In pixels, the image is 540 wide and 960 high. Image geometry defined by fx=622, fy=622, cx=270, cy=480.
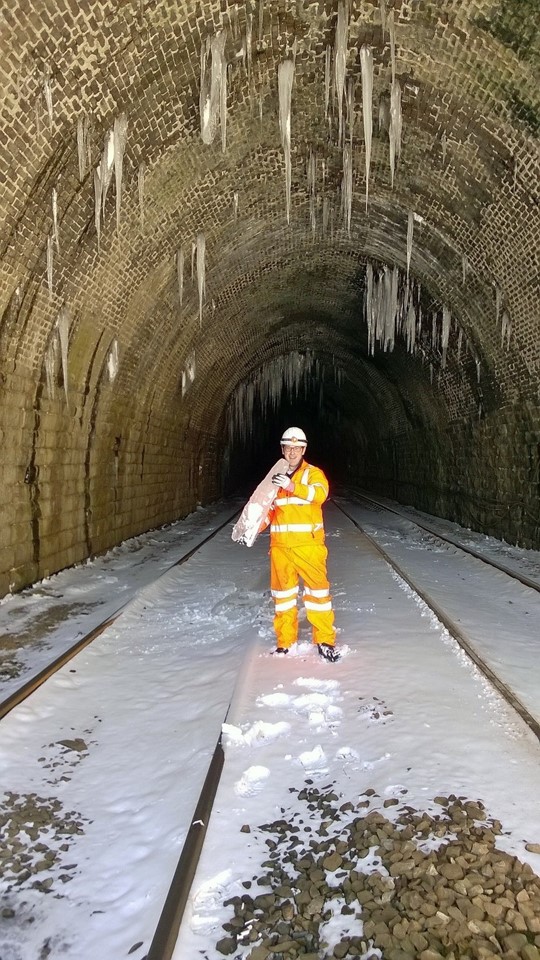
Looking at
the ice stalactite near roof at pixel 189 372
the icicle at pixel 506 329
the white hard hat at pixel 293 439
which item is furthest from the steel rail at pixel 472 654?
the ice stalactite near roof at pixel 189 372

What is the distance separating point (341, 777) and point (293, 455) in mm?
2716

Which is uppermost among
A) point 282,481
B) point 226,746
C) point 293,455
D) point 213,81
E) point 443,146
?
point 443,146

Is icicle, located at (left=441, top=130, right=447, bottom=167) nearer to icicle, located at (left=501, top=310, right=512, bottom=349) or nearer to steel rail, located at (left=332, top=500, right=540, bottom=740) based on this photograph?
icicle, located at (left=501, top=310, right=512, bottom=349)

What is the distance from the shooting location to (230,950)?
2295mm

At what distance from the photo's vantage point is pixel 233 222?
11.1 m

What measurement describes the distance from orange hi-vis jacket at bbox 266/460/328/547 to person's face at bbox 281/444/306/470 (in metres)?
0.12

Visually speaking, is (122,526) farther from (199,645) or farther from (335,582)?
(199,645)

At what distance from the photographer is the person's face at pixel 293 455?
541 cm

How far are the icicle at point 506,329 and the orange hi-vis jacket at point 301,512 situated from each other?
740 centimetres

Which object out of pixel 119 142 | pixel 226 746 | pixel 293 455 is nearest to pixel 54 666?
pixel 226 746

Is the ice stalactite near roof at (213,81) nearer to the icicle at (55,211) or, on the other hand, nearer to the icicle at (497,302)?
the icicle at (55,211)

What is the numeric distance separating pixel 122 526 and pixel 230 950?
11088 mm

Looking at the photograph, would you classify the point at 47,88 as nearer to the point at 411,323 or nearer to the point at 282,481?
the point at 282,481

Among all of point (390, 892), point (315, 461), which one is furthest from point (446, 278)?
point (315, 461)
